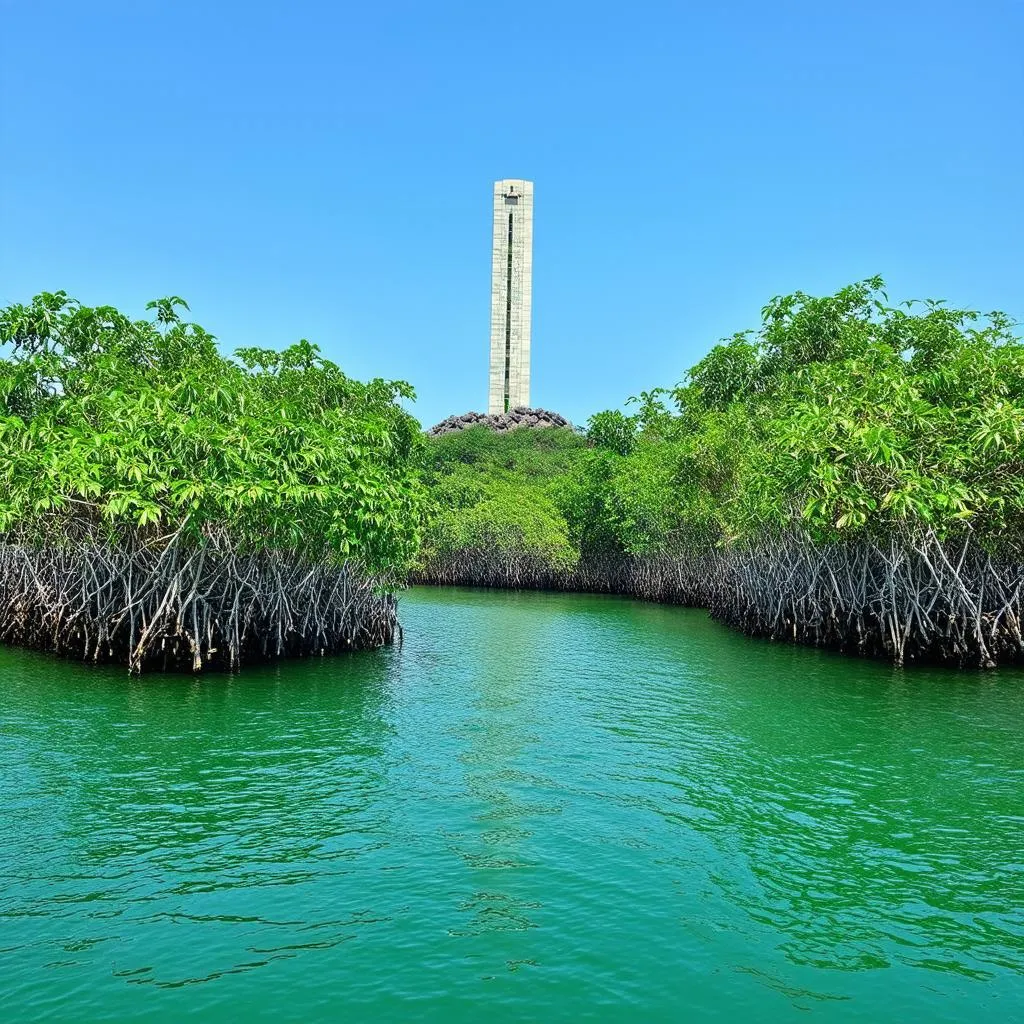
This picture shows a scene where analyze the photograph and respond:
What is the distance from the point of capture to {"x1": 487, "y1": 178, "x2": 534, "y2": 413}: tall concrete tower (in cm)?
8600

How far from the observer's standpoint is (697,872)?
6.89 meters

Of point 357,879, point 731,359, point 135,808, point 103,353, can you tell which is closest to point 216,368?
point 103,353

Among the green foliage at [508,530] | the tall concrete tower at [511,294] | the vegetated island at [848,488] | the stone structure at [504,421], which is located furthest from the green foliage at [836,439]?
the tall concrete tower at [511,294]

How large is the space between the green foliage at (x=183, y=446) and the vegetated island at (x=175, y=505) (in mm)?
38

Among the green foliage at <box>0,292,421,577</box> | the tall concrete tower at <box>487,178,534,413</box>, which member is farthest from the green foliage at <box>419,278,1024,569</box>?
the tall concrete tower at <box>487,178,534,413</box>

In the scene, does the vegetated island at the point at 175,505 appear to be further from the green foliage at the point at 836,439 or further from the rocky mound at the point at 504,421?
the rocky mound at the point at 504,421

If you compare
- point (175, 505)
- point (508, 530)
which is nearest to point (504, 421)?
point (508, 530)

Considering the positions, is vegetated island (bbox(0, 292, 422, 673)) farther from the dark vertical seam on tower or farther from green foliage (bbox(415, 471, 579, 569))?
the dark vertical seam on tower

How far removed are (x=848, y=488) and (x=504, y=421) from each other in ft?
211

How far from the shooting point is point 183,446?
12.6 meters

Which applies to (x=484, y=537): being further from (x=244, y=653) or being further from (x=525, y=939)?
(x=525, y=939)

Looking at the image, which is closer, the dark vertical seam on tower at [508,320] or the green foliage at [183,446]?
the green foliage at [183,446]

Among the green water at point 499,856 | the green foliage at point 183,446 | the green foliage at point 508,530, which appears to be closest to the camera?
the green water at point 499,856

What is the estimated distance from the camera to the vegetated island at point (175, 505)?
499 inches
